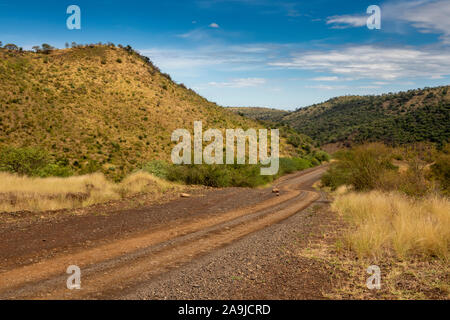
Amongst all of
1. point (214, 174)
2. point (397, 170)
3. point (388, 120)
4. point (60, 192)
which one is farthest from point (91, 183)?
→ point (388, 120)

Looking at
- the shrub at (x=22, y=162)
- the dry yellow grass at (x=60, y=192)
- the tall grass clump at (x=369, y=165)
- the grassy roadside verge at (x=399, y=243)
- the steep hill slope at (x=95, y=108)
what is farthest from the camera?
the steep hill slope at (x=95, y=108)

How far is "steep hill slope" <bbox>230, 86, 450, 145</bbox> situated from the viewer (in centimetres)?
5738

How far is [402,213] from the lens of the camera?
9047mm

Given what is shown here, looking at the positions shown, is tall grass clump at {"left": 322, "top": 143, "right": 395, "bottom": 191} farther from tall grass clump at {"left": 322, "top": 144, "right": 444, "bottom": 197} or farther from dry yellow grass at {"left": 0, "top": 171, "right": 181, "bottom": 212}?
dry yellow grass at {"left": 0, "top": 171, "right": 181, "bottom": 212}

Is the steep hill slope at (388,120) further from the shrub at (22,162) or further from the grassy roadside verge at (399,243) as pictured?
the shrub at (22,162)

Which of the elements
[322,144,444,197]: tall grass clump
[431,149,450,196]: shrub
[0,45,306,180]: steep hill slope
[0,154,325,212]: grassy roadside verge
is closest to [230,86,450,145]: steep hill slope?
[0,45,306,180]: steep hill slope

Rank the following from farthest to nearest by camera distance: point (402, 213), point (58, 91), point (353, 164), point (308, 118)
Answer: point (308, 118), point (58, 91), point (353, 164), point (402, 213)

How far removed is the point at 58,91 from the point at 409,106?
7782 centimetres

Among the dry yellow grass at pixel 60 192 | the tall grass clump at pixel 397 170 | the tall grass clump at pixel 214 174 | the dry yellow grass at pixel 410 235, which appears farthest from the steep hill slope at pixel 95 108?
the dry yellow grass at pixel 410 235

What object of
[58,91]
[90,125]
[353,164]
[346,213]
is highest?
[58,91]

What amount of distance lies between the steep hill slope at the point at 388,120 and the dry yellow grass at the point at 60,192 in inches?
1605

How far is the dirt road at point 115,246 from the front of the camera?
17.5 feet

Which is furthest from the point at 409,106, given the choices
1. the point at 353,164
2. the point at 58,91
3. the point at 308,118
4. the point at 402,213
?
the point at 402,213
